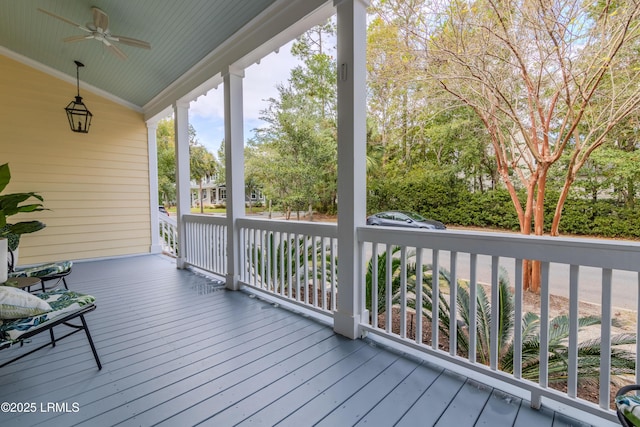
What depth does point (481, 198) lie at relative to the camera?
2.51m

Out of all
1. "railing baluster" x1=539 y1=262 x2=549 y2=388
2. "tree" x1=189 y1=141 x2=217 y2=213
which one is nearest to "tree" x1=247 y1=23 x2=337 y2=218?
"railing baluster" x1=539 y1=262 x2=549 y2=388

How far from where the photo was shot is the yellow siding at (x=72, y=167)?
4766mm

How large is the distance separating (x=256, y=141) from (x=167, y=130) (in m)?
8.06

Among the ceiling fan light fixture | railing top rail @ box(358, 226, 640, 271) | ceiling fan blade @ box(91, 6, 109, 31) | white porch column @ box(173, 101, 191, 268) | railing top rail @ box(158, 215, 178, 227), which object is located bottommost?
railing top rail @ box(158, 215, 178, 227)

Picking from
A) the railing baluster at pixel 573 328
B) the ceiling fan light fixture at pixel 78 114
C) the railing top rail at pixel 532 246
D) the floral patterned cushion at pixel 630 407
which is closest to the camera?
the floral patterned cushion at pixel 630 407

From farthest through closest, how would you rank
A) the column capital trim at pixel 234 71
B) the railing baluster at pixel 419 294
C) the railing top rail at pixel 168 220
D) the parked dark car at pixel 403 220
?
the railing top rail at pixel 168 220 → the column capital trim at pixel 234 71 → the parked dark car at pixel 403 220 → the railing baluster at pixel 419 294

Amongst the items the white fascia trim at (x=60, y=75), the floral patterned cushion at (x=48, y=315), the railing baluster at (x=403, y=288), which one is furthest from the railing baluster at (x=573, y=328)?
Result: the white fascia trim at (x=60, y=75)

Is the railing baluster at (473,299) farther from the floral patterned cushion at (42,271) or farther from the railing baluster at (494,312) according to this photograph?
the floral patterned cushion at (42,271)

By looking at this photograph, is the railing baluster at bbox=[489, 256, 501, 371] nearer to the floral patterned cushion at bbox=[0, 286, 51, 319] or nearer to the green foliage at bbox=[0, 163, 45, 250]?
the floral patterned cushion at bbox=[0, 286, 51, 319]

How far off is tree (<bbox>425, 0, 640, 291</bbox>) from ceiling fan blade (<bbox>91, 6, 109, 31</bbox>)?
10.5ft

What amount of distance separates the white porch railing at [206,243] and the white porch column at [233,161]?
10.1 inches

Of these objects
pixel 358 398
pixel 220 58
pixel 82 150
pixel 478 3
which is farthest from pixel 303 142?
pixel 358 398

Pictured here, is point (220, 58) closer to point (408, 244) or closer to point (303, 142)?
point (303, 142)

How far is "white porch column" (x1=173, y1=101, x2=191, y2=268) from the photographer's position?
4672mm
